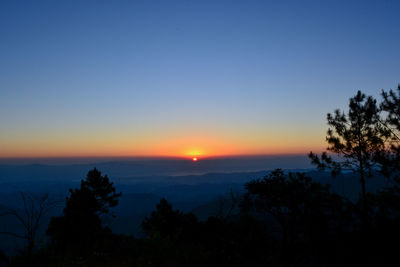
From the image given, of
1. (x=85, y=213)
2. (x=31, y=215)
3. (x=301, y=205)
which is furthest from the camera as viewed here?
(x=85, y=213)

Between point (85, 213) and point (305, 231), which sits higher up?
point (305, 231)

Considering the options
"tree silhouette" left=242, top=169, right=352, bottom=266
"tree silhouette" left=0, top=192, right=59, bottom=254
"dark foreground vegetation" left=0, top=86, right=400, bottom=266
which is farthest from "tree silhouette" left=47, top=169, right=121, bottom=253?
"tree silhouette" left=0, top=192, right=59, bottom=254

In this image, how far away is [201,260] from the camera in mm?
7488

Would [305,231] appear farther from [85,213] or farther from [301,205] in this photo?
[85,213]

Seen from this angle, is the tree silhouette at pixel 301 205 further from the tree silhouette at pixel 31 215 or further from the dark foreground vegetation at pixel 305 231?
the tree silhouette at pixel 31 215

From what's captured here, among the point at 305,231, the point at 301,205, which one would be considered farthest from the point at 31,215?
the point at 301,205

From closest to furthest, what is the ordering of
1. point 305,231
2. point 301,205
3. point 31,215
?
point 31,215 < point 305,231 < point 301,205

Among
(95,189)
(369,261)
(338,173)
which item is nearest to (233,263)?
(369,261)

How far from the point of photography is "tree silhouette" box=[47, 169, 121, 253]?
2853cm

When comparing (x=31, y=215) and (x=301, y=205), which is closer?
(x=31, y=215)

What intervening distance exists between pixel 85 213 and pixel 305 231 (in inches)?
1064

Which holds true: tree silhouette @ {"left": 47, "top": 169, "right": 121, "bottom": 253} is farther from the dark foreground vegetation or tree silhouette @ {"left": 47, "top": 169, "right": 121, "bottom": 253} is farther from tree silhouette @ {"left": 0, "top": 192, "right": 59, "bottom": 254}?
tree silhouette @ {"left": 0, "top": 192, "right": 59, "bottom": 254}

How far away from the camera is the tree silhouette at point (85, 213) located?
93.6ft

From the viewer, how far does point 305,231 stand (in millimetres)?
13289
